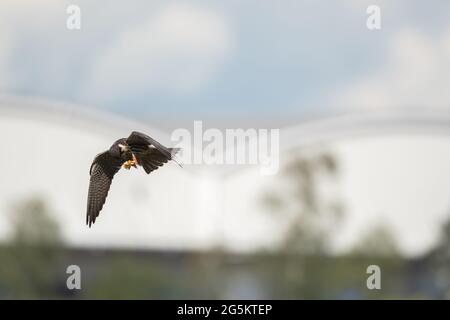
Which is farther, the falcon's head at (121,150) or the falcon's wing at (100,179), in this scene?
the falcon's wing at (100,179)

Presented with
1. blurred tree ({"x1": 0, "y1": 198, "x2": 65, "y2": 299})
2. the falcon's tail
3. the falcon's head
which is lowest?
the falcon's tail

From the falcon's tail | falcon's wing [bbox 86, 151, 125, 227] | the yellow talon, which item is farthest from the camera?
falcon's wing [bbox 86, 151, 125, 227]

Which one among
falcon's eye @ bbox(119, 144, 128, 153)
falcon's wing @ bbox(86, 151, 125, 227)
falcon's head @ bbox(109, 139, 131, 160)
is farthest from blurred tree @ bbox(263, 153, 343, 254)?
falcon's eye @ bbox(119, 144, 128, 153)

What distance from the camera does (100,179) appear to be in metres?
21.3

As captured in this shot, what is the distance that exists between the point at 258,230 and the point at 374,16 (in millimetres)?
25516

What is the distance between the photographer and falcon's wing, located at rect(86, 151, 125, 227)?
21172 millimetres

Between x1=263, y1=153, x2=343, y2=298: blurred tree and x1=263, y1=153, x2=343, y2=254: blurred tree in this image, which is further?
x1=263, y1=153, x2=343, y2=298: blurred tree

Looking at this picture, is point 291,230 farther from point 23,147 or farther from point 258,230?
point 23,147

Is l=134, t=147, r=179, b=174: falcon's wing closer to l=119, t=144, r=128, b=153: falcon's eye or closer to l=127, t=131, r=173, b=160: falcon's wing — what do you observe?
l=127, t=131, r=173, b=160: falcon's wing

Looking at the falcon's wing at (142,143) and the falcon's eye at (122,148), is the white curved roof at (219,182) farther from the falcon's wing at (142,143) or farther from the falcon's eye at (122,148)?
the falcon's wing at (142,143)

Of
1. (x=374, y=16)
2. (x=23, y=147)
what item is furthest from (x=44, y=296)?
(x=374, y=16)

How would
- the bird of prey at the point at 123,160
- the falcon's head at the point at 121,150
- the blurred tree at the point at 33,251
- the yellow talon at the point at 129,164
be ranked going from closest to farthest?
the bird of prey at the point at 123,160, the yellow talon at the point at 129,164, the falcon's head at the point at 121,150, the blurred tree at the point at 33,251

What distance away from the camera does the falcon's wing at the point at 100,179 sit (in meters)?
21.2

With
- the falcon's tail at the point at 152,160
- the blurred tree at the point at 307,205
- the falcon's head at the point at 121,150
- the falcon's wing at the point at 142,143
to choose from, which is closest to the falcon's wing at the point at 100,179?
the falcon's head at the point at 121,150
